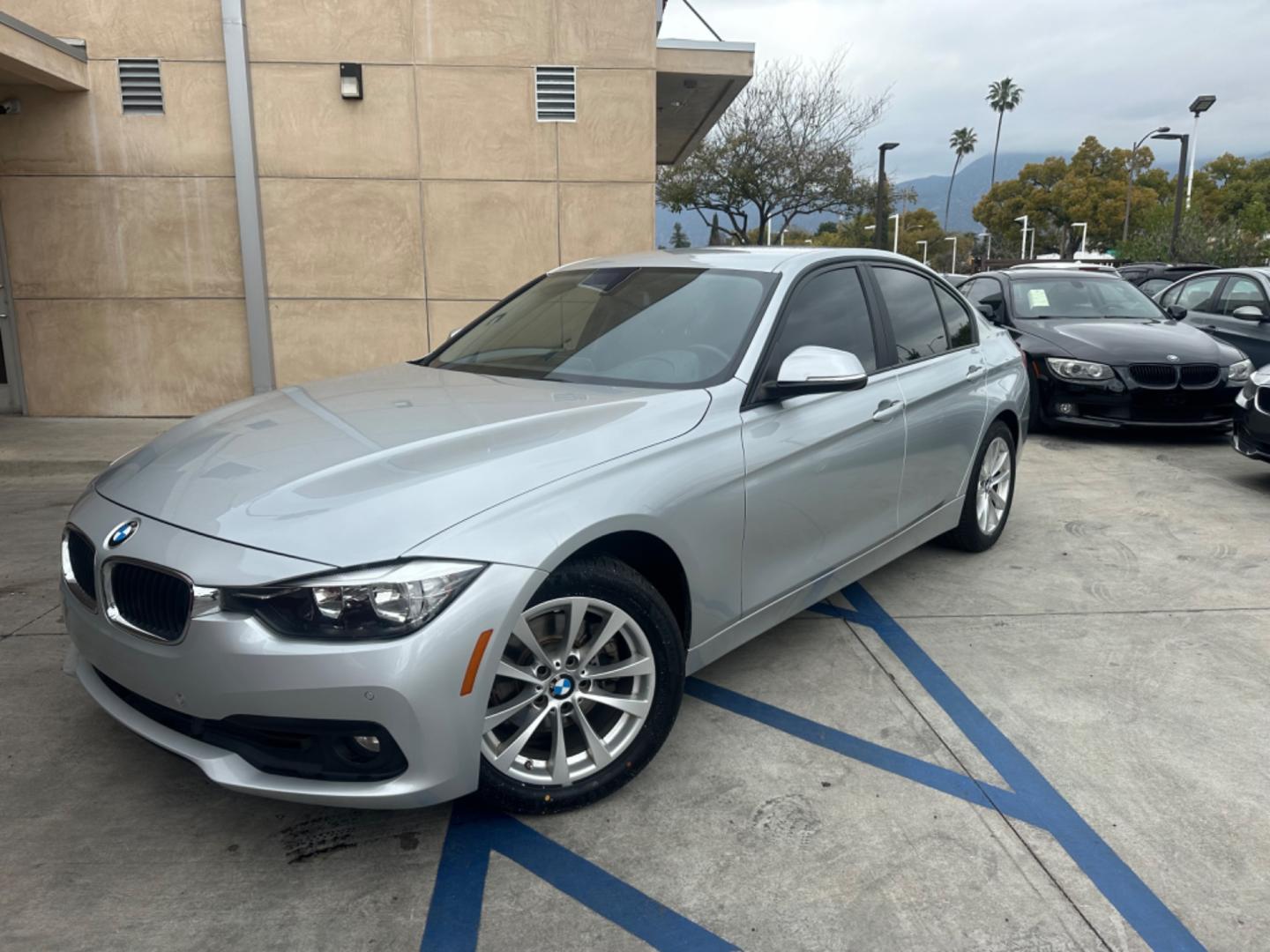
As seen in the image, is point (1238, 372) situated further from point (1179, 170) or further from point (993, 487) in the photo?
point (1179, 170)

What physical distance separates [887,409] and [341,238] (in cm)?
711

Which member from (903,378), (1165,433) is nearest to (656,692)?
(903,378)

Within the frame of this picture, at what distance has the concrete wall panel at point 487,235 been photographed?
9586mm

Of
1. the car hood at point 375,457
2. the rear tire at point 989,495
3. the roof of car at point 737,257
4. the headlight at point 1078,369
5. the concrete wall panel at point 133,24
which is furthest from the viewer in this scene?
the concrete wall panel at point 133,24

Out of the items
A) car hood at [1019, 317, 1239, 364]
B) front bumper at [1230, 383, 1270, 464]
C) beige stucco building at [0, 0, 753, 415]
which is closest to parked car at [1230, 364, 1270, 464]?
front bumper at [1230, 383, 1270, 464]

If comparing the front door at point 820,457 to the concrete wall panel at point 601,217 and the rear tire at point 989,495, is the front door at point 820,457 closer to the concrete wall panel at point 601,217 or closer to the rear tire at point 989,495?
the rear tire at point 989,495

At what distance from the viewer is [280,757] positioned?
2.39 metres

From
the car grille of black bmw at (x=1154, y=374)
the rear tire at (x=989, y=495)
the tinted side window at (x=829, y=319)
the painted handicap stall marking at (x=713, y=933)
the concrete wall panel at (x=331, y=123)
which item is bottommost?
the painted handicap stall marking at (x=713, y=933)

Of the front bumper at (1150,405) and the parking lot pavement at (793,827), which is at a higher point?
the front bumper at (1150,405)

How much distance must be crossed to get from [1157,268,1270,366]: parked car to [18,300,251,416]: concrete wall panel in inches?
401

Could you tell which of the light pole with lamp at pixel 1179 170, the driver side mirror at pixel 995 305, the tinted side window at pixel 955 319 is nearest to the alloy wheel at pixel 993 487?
the tinted side window at pixel 955 319

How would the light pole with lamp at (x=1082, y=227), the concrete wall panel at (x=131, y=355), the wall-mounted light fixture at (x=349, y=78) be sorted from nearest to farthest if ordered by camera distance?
the wall-mounted light fixture at (x=349, y=78), the concrete wall panel at (x=131, y=355), the light pole with lamp at (x=1082, y=227)

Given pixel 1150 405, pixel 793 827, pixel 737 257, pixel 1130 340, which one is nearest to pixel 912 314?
pixel 737 257

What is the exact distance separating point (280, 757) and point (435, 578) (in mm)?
609
